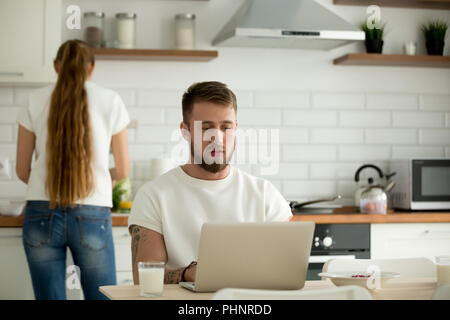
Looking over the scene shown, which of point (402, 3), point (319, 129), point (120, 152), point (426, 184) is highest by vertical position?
point (402, 3)

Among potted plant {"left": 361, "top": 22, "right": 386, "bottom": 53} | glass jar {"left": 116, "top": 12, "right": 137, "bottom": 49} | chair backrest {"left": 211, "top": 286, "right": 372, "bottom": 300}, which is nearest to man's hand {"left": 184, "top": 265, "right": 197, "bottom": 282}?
chair backrest {"left": 211, "top": 286, "right": 372, "bottom": 300}

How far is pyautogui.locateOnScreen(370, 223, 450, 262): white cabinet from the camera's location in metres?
3.44

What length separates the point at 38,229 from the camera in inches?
109

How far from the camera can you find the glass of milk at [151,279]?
157cm

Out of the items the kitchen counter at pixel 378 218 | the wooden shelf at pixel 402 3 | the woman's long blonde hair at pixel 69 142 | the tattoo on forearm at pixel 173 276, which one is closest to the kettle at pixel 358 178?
the kitchen counter at pixel 378 218

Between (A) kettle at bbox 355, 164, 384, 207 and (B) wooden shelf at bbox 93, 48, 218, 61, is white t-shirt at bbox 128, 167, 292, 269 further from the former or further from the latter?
Answer: (A) kettle at bbox 355, 164, 384, 207

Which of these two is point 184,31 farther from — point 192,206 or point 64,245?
point 192,206

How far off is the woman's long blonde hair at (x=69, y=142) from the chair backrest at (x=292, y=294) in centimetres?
160

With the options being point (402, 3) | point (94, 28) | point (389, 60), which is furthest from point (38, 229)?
point (402, 3)

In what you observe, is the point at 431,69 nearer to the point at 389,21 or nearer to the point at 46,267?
the point at 389,21

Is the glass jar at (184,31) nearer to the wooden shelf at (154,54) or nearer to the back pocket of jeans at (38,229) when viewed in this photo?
the wooden shelf at (154,54)

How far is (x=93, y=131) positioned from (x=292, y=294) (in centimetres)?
175

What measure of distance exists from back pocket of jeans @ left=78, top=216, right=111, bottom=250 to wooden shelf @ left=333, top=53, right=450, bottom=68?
187 centimetres

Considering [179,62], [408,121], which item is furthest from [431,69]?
[179,62]
